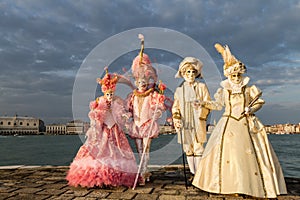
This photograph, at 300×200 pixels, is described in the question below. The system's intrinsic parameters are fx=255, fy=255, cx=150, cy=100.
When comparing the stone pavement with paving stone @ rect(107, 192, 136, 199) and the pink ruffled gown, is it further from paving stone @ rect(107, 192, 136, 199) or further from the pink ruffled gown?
the pink ruffled gown

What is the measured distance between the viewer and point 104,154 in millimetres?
4508

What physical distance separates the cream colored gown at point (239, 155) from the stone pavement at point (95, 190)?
Result: 256 millimetres

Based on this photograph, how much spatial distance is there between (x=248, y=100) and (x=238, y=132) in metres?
0.58

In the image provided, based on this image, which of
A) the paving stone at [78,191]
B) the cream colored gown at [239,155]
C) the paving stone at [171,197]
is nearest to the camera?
the cream colored gown at [239,155]

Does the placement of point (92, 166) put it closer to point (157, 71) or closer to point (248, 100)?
point (157, 71)

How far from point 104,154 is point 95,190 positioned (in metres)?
0.61

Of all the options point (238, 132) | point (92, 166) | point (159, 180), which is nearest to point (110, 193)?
point (92, 166)

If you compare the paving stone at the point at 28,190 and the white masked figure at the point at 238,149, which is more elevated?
the white masked figure at the point at 238,149

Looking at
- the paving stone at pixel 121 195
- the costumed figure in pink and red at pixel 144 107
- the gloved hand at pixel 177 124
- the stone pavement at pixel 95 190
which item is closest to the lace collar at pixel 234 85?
the gloved hand at pixel 177 124

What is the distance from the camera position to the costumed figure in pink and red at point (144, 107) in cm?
483

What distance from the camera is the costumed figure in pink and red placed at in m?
4.83

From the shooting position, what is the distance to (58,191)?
14.0ft

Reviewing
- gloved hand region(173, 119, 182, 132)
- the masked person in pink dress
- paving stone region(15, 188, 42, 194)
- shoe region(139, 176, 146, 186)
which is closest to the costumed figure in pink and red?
shoe region(139, 176, 146, 186)

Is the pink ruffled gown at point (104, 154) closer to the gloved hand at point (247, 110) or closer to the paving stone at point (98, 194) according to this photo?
the paving stone at point (98, 194)
